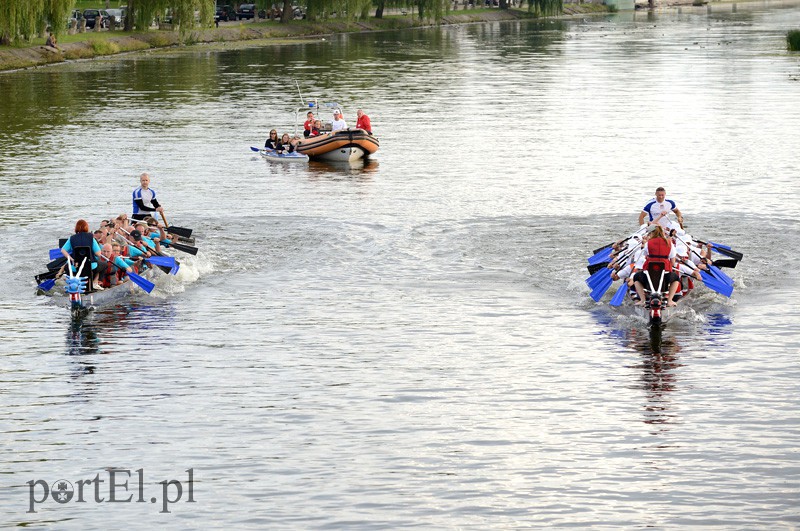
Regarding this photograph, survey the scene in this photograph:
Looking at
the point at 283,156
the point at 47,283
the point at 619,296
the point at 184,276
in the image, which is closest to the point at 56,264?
the point at 47,283

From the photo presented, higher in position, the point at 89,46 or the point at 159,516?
the point at 89,46

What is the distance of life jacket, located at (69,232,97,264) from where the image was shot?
28.0 metres

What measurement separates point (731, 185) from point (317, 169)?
1639 cm

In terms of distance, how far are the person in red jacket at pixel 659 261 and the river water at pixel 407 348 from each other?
0.66m

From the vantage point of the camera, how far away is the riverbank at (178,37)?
93062 millimetres

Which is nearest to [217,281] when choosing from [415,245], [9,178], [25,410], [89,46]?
[415,245]

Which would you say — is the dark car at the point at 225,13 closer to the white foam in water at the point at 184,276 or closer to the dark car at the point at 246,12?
the dark car at the point at 246,12

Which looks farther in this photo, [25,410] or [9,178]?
[9,178]

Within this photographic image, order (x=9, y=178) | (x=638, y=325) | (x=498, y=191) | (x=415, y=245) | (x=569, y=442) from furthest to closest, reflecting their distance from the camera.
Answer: (x=9, y=178), (x=498, y=191), (x=415, y=245), (x=638, y=325), (x=569, y=442)

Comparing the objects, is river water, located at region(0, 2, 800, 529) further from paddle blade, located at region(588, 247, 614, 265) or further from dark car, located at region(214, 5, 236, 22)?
dark car, located at region(214, 5, 236, 22)

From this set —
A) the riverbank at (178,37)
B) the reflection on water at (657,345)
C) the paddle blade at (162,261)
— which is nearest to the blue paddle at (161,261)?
the paddle blade at (162,261)

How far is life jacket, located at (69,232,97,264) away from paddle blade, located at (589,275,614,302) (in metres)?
11.2

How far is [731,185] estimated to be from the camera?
146 ft

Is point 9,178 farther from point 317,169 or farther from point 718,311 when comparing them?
point 718,311
